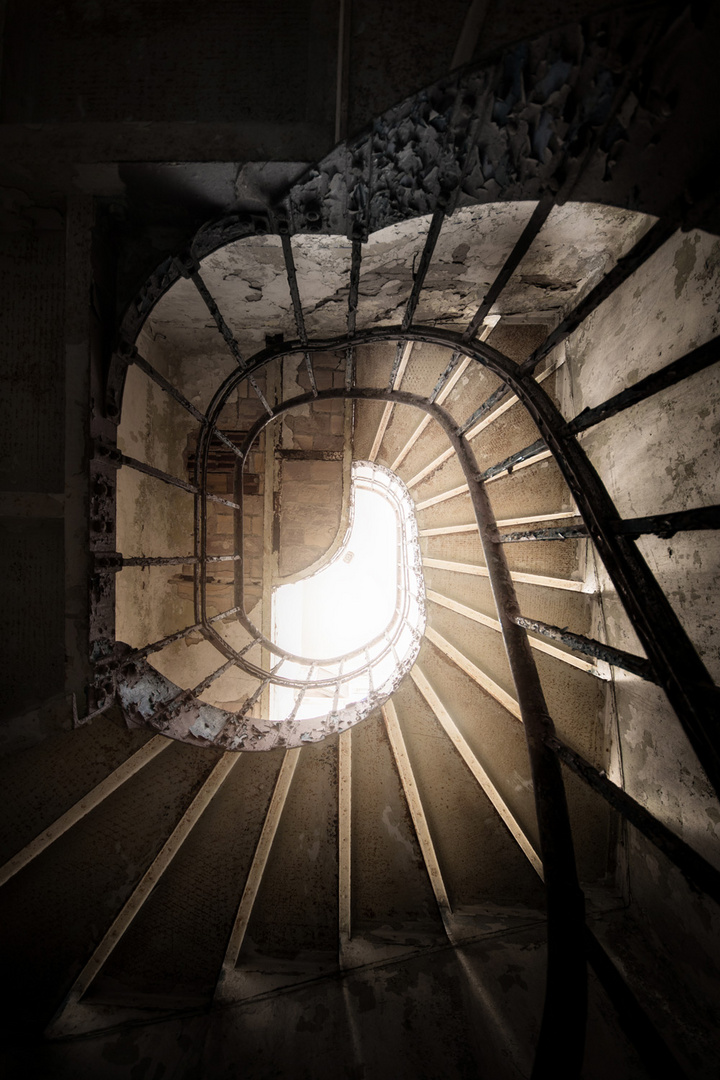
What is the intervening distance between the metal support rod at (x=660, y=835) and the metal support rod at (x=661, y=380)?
0.95m

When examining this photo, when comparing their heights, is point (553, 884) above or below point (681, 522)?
below

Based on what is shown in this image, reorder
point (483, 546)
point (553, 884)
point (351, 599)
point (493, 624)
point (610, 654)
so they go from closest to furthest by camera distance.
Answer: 1. point (610, 654)
2. point (553, 884)
3. point (483, 546)
4. point (493, 624)
5. point (351, 599)

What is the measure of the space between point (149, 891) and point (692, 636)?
8.39 ft

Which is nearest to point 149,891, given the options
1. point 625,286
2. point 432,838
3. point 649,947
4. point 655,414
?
point 432,838

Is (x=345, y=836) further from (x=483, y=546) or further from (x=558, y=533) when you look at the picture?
(x=558, y=533)

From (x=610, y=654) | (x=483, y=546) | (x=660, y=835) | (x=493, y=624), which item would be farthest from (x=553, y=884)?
(x=493, y=624)

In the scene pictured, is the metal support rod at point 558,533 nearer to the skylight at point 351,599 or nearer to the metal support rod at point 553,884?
the metal support rod at point 553,884

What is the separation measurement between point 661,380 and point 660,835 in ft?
3.46

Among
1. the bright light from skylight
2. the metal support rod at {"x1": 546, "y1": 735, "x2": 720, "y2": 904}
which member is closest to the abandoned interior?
the metal support rod at {"x1": 546, "y1": 735, "x2": 720, "y2": 904}

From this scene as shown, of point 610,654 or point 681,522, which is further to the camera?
point 610,654

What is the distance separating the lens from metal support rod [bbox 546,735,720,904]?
83cm

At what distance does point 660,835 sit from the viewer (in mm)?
938

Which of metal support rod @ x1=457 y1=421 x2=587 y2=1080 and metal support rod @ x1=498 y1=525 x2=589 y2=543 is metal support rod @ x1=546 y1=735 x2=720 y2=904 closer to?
metal support rod @ x1=457 y1=421 x2=587 y2=1080

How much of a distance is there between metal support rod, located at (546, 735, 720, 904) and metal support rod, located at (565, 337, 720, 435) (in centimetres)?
95
